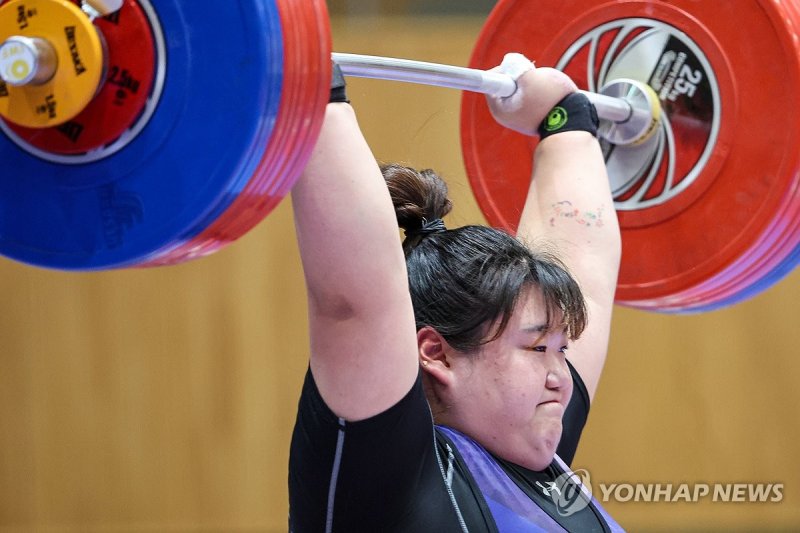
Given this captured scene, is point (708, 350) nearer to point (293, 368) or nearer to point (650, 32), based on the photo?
point (293, 368)

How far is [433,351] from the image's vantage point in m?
1.21

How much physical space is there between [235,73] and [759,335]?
232cm

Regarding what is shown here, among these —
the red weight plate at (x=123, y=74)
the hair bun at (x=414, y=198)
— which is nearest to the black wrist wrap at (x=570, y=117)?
the hair bun at (x=414, y=198)

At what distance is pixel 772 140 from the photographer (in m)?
1.53

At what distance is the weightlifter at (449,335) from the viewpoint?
3.19ft

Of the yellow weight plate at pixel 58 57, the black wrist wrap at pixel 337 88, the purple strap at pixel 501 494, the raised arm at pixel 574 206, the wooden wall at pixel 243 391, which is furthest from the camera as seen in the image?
the wooden wall at pixel 243 391

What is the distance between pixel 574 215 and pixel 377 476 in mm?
607

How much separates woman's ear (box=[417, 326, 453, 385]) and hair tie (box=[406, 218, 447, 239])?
143 mm

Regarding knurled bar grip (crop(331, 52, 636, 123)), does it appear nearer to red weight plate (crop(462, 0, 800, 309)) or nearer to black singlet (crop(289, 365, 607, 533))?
red weight plate (crop(462, 0, 800, 309))

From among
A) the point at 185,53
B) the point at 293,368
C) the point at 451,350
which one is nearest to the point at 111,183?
the point at 185,53

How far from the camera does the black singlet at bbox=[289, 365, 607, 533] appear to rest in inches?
39.7

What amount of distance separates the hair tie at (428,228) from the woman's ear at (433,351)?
0.14m

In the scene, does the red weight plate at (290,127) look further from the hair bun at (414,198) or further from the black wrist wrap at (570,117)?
the black wrist wrap at (570,117)

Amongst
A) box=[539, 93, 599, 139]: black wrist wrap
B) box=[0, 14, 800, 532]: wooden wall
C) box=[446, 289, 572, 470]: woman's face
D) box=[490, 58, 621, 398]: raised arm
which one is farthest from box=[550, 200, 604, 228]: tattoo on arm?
box=[0, 14, 800, 532]: wooden wall
